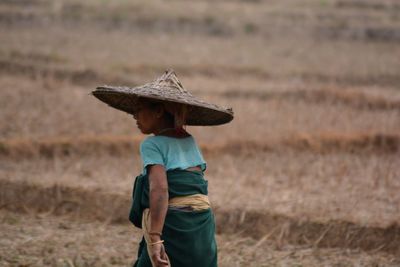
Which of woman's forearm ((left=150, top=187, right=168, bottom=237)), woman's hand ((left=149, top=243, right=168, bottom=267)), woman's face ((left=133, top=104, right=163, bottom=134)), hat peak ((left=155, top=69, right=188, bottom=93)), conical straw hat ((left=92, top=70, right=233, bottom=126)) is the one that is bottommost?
woman's hand ((left=149, top=243, right=168, bottom=267))

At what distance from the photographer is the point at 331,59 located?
12461 mm

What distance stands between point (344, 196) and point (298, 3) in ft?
38.9

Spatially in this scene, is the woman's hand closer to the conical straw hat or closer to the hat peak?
the conical straw hat

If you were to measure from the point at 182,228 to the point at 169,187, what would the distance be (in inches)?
7.8

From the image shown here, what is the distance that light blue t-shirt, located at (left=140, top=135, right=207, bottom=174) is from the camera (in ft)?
9.97

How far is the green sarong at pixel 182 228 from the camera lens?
10.2ft

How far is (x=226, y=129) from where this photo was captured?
27.2 feet

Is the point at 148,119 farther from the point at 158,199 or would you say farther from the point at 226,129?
the point at 226,129

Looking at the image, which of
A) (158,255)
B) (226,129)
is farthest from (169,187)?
(226,129)

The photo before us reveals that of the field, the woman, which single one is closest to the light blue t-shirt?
the woman

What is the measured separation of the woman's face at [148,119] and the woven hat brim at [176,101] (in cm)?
8

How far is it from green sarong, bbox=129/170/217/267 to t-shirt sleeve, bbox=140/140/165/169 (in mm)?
103

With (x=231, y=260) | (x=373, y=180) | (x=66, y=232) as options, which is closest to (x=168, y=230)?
(x=231, y=260)

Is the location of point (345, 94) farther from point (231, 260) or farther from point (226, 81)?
point (231, 260)
